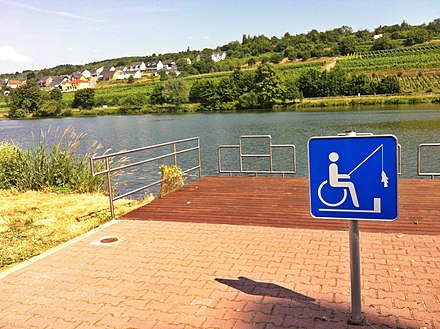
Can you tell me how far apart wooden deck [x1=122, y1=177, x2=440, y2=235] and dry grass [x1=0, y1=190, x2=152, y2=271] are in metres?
0.73

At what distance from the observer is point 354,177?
2.62 metres

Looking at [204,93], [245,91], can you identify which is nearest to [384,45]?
[245,91]

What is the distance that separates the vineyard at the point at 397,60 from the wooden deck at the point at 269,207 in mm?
69783

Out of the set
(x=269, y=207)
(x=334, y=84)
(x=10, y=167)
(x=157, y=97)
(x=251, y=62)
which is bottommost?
(x=269, y=207)

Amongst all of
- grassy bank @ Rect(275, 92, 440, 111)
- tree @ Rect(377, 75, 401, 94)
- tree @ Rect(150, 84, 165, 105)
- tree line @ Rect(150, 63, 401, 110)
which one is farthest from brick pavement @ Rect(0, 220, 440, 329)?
tree @ Rect(150, 84, 165, 105)

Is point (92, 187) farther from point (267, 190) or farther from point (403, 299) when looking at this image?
point (403, 299)

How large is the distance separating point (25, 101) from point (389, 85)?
5951 centimetres

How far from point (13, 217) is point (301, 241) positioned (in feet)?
15.7

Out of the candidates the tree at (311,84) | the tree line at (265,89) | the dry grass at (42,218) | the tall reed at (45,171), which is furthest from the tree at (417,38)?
the dry grass at (42,218)

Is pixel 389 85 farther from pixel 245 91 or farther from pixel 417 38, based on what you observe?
pixel 417 38

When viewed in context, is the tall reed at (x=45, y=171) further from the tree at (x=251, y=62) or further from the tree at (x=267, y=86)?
the tree at (x=251, y=62)

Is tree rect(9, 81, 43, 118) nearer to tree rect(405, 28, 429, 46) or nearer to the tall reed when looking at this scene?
the tall reed

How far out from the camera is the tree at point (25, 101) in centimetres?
7188

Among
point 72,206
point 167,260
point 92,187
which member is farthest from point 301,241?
point 92,187
